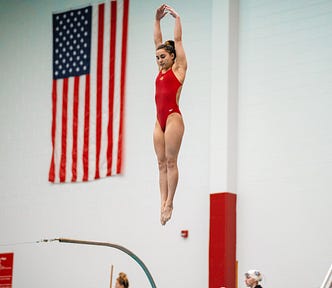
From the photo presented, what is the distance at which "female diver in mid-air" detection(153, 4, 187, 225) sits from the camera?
7.62 meters

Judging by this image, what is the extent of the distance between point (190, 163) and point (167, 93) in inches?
251

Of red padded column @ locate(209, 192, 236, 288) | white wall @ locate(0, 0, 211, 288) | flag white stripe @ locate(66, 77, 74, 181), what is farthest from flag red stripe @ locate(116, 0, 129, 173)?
red padded column @ locate(209, 192, 236, 288)

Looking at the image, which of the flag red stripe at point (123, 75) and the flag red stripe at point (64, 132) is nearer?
the flag red stripe at point (123, 75)

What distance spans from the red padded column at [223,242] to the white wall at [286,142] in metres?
0.18

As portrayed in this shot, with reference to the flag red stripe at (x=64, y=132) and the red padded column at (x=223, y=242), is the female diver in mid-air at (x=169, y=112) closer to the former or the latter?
the red padded column at (x=223, y=242)

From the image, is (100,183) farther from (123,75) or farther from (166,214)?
(166,214)

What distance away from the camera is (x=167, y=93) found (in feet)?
25.0

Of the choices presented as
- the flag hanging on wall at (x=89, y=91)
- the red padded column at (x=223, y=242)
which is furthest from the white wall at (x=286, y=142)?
the flag hanging on wall at (x=89, y=91)

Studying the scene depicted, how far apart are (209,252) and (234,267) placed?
52 cm

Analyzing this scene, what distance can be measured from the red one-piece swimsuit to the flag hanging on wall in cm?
728

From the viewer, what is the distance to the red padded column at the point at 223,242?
12.9 m

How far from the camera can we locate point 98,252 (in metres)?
15.0

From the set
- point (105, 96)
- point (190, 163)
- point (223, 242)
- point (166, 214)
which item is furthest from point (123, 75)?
point (166, 214)

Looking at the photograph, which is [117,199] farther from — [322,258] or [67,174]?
[322,258]
